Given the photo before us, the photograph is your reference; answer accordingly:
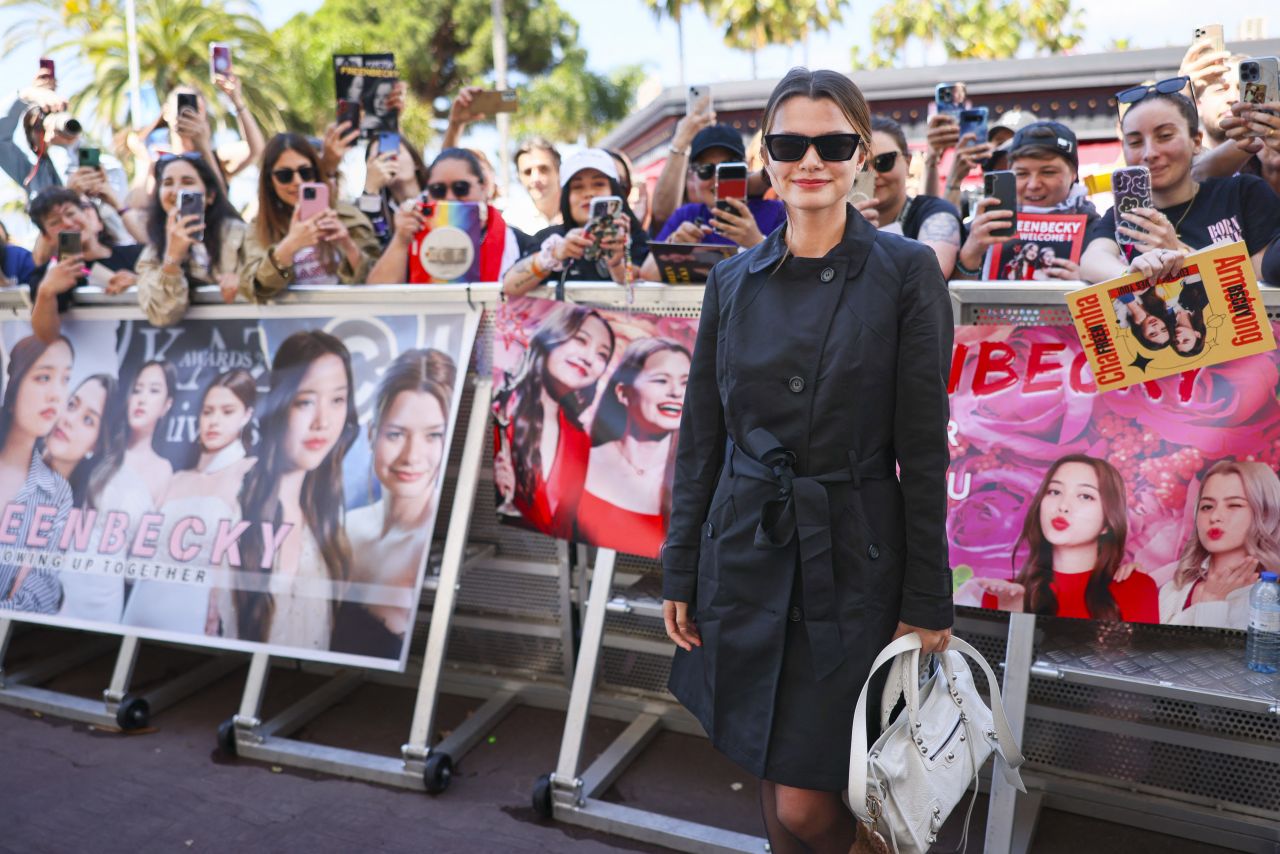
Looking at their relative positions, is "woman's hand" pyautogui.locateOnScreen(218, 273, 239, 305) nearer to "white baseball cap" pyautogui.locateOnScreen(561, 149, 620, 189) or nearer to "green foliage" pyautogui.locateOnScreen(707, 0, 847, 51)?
"white baseball cap" pyautogui.locateOnScreen(561, 149, 620, 189)

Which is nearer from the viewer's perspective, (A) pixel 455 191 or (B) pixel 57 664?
(A) pixel 455 191

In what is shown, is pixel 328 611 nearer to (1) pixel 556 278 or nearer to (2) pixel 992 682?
(1) pixel 556 278

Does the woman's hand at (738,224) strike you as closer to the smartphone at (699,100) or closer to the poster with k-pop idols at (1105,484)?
the poster with k-pop idols at (1105,484)

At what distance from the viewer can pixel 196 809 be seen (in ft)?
11.0

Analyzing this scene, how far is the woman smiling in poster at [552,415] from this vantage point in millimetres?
3441

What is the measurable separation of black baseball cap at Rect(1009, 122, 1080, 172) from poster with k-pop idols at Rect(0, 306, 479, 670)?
201 centimetres

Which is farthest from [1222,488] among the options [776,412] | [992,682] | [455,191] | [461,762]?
[455,191]

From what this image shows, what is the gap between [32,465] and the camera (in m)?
4.23

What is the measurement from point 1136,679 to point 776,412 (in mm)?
1472

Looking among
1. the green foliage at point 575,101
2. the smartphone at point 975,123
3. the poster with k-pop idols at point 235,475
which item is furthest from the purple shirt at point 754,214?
the green foliage at point 575,101

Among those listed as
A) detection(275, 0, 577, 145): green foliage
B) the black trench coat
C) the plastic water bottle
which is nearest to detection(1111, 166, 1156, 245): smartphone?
the plastic water bottle

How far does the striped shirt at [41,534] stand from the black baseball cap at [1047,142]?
154 inches

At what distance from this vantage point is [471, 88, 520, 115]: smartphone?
464 cm

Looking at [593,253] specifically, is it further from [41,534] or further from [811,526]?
[41,534]
